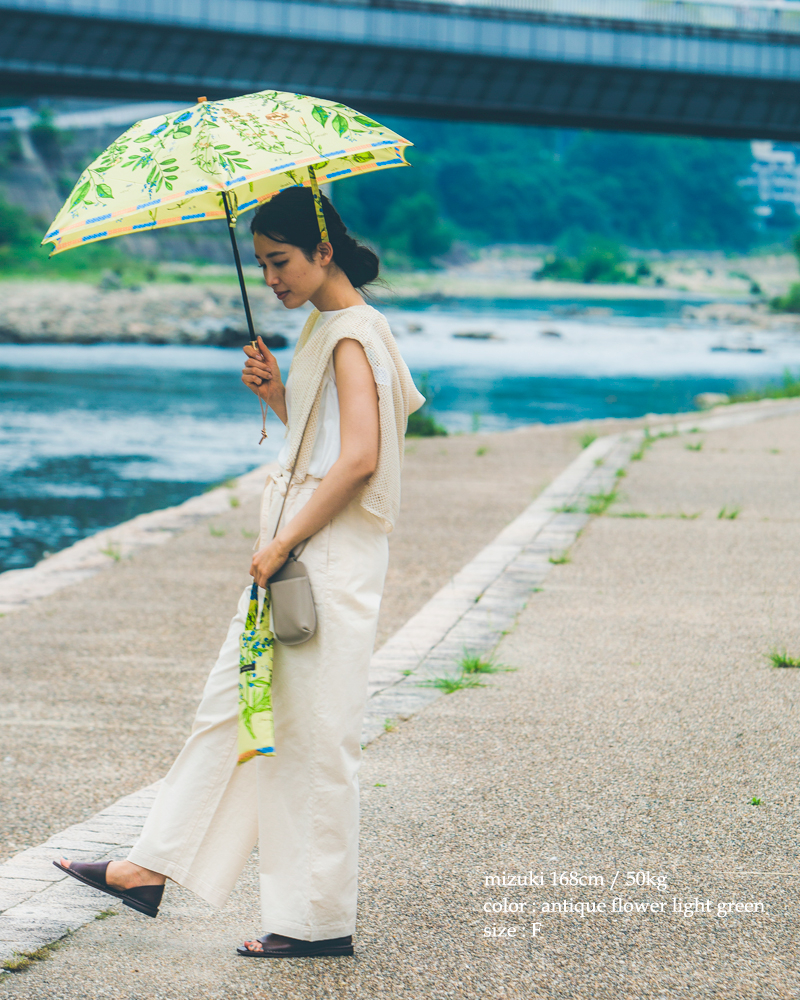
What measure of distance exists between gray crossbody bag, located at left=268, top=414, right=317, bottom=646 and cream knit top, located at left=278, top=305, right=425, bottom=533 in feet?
0.67

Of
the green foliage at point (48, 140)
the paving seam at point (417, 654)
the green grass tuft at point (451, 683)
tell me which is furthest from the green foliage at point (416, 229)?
the green grass tuft at point (451, 683)

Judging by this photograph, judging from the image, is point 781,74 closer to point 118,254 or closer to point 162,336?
point 162,336

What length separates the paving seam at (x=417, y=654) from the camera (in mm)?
2830

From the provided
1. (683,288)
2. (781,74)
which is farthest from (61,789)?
(683,288)

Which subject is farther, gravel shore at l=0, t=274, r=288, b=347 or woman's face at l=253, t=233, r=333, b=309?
gravel shore at l=0, t=274, r=288, b=347

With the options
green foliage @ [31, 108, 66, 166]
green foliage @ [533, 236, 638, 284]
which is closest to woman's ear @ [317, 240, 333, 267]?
green foliage @ [31, 108, 66, 166]

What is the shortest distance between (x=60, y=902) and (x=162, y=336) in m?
41.6

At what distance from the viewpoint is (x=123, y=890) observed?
8.87ft

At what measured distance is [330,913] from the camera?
2.54 meters

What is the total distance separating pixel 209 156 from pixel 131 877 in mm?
1620

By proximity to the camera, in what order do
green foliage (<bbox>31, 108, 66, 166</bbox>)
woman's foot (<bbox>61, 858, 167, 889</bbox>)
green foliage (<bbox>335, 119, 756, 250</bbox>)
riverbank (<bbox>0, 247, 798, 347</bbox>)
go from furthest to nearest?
green foliage (<bbox>335, 119, 756, 250</bbox>)
green foliage (<bbox>31, 108, 66, 166</bbox>)
riverbank (<bbox>0, 247, 798, 347</bbox>)
woman's foot (<bbox>61, 858, 167, 889</bbox>)

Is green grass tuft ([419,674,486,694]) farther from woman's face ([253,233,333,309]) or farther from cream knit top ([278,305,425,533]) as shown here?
woman's face ([253,233,333,309])

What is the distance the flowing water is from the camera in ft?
43.2

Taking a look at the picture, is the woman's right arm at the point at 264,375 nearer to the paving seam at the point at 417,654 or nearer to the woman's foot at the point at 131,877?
the woman's foot at the point at 131,877
